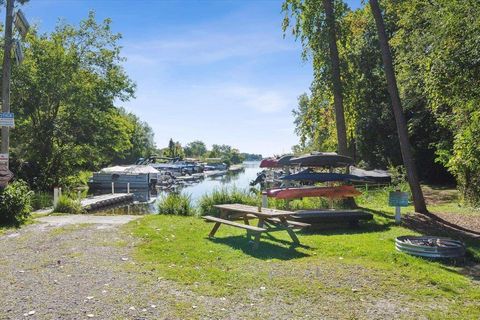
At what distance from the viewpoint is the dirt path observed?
4.61 metres

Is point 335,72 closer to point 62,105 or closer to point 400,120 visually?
point 400,120

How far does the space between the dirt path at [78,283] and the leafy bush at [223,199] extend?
4.85 m

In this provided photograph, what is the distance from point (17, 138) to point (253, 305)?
804 inches

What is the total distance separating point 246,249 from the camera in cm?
785

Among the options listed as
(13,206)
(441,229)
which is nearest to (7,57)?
(13,206)

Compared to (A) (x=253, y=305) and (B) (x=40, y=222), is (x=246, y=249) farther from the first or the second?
(B) (x=40, y=222)

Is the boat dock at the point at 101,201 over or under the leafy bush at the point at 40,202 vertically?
under

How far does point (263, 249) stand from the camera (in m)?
7.86

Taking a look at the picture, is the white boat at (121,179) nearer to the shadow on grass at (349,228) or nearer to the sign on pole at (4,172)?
the sign on pole at (4,172)

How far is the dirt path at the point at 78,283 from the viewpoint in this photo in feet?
15.1

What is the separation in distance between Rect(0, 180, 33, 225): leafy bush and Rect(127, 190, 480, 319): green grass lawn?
4.13 meters

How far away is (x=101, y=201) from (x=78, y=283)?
18.2 meters

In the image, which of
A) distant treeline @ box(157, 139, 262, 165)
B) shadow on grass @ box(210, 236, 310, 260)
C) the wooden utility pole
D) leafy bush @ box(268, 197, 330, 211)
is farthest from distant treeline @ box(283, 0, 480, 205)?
distant treeline @ box(157, 139, 262, 165)

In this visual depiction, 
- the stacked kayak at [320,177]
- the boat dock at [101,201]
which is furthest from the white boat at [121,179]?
the stacked kayak at [320,177]
